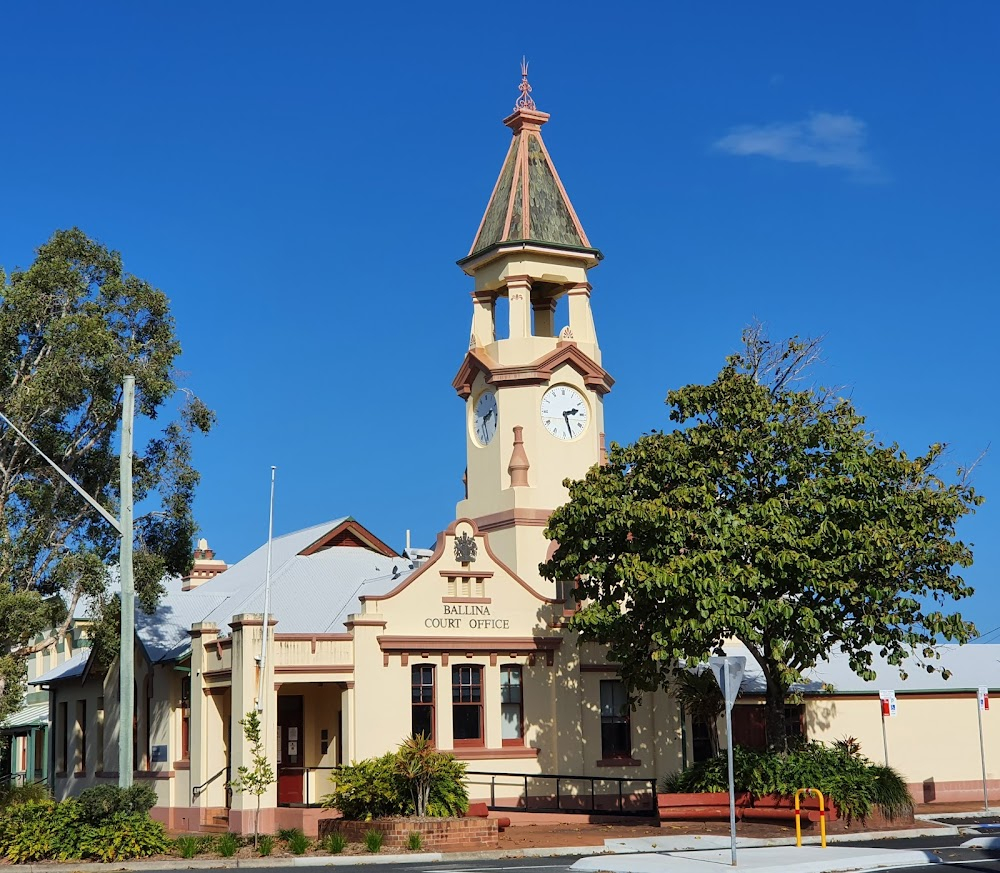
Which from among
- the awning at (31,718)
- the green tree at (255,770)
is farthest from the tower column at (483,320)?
the awning at (31,718)

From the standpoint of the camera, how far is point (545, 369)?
3919cm

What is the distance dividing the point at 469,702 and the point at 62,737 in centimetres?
1603

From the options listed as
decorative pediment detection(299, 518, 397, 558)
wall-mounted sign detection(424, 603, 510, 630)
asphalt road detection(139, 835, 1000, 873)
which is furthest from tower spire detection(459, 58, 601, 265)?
asphalt road detection(139, 835, 1000, 873)

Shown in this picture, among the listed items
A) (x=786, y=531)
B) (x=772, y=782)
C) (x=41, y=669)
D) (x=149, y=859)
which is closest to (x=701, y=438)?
(x=786, y=531)

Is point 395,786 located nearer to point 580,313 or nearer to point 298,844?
point 298,844

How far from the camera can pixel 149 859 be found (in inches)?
954

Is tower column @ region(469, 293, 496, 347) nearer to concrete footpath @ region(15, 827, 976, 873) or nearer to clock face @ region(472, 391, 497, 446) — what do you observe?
clock face @ region(472, 391, 497, 446)

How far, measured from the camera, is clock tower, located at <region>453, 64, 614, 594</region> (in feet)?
127

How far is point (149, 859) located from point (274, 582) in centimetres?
1273

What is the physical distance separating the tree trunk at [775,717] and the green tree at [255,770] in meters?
10.9

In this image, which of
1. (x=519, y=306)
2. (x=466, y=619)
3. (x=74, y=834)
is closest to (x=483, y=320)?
(x=519, y=306)

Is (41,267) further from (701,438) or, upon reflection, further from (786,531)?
(786,531)

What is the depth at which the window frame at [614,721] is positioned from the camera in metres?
35.5

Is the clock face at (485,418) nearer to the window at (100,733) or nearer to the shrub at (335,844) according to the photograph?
the window at (100,733)
